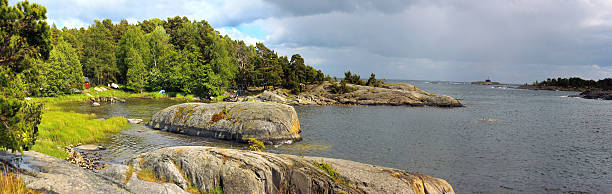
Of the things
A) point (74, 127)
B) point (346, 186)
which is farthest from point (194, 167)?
point (74, 127)

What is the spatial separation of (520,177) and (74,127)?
3881 centimetres

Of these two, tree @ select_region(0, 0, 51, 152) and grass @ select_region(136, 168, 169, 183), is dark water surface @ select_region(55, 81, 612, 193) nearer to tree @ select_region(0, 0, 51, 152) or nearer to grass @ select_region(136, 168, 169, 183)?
grass @ select_region(136, 168, 169, 183)

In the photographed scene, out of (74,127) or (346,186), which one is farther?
(74,127)

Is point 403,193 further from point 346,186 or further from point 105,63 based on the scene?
point 105,63

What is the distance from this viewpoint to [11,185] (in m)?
8.34

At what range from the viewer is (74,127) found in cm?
2831

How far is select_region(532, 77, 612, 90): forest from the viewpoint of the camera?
140750 mm

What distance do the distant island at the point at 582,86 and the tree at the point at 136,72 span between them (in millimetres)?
151383

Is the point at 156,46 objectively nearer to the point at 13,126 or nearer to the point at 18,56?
the point at 18,56

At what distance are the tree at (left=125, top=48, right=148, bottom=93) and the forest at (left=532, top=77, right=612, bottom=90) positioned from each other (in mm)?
190952

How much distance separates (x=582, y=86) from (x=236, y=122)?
196m

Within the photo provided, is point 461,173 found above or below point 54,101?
below

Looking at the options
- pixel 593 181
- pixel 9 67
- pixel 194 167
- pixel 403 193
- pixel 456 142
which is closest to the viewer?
pixel 9 67

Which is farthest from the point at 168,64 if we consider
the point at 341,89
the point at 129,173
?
the point at 129,173
